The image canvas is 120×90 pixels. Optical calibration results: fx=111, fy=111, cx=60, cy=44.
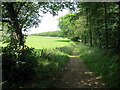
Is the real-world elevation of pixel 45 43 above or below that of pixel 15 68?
below

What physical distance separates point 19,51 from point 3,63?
138cm

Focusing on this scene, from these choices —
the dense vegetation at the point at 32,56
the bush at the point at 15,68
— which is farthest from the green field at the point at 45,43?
the bush at the point at 15,68

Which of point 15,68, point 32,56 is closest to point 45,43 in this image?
point 32,56

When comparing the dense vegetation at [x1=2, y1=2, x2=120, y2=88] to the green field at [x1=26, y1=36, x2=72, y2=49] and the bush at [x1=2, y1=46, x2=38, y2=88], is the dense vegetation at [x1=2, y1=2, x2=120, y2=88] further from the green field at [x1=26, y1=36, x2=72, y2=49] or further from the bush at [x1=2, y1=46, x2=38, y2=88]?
the green field at [x1=26, y1=36, x2=72, y2=49]

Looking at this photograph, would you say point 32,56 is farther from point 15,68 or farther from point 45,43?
point 45,43

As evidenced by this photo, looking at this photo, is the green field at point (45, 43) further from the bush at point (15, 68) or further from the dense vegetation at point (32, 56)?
the bush at point (15, 68)

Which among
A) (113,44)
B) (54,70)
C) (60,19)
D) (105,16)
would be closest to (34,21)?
(54,70)

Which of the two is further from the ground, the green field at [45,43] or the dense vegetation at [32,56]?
the dense vegetation at [32,56]

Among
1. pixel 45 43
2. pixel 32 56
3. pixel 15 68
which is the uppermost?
pixel 32 56

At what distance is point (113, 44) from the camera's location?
35.7 feet

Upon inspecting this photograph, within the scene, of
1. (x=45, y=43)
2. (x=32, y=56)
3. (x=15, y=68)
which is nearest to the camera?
(x=15, y=68)

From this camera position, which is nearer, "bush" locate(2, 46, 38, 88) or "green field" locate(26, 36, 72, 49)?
"bush" locate(2, 46, 38, 88)

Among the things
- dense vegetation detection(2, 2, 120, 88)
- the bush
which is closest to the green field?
dense vegetation detection(2, 2, 120, 88)

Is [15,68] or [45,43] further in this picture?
[45,43]
